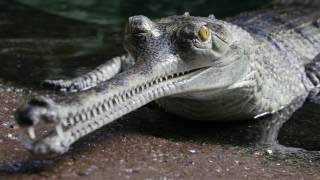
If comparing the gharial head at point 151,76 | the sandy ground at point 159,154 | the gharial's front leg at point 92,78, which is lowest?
the sandy ground at point 159,154

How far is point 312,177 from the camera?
364 cm

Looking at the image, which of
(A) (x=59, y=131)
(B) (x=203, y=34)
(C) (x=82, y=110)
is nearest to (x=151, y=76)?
(B) (x=203, y=34)

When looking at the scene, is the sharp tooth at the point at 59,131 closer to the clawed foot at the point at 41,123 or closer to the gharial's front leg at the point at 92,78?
the clawed foot at the point at 41,123

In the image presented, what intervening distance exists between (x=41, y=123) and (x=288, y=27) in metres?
3.93

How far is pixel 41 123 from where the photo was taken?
296 centimetres

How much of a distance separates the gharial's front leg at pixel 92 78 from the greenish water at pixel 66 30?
0.25 m

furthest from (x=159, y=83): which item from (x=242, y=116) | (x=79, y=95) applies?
(x=242, y=116)

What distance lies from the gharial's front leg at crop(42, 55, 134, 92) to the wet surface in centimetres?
18

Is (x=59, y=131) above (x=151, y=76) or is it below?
below

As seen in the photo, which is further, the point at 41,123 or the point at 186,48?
the point at 186,48

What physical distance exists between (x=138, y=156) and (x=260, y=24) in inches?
116

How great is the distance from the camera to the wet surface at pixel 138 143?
3.43 meters

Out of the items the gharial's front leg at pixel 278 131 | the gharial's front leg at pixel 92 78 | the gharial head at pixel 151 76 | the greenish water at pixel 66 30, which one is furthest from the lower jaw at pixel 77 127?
the greenish water at pixel 66 30

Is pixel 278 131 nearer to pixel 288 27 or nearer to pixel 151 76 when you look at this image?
pixel 151 76
